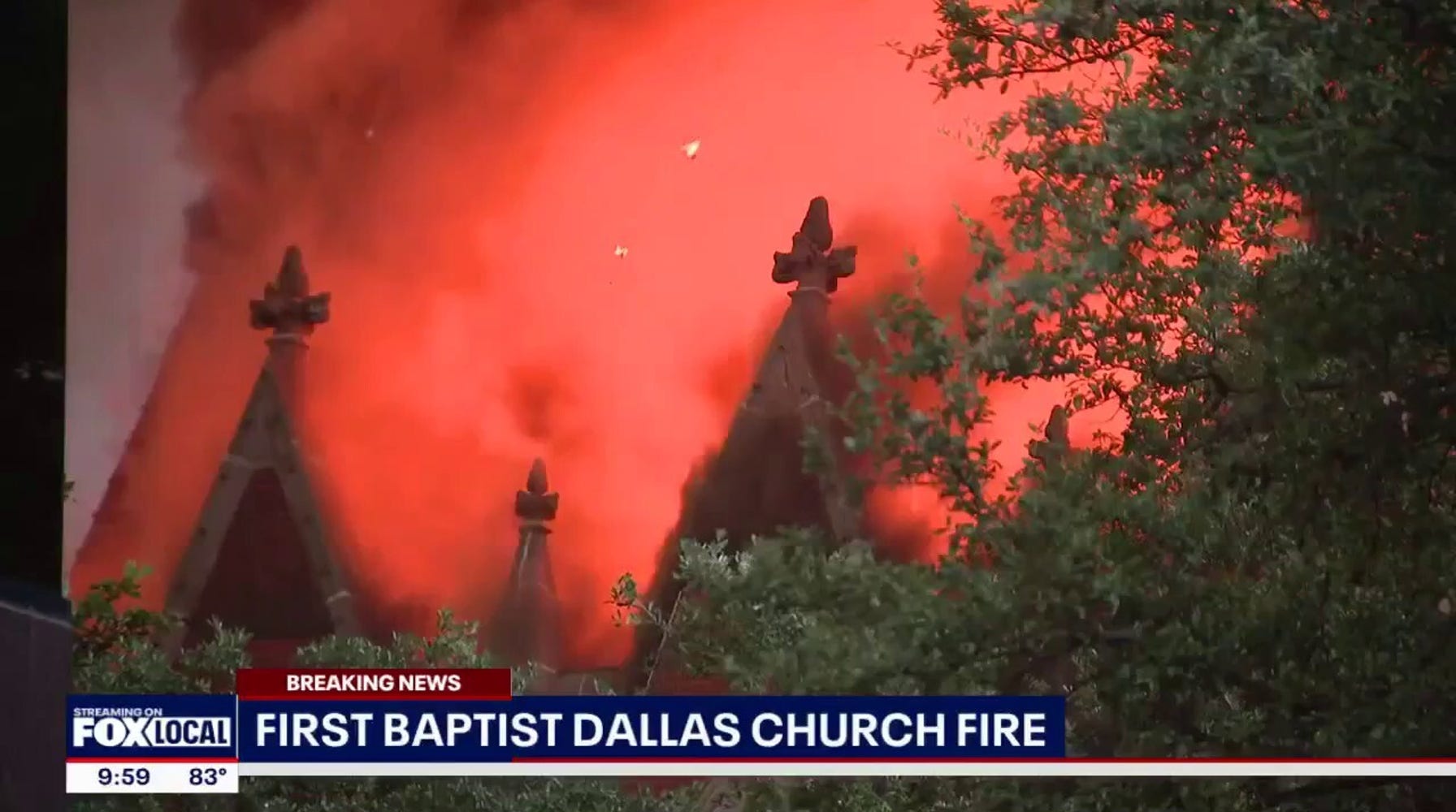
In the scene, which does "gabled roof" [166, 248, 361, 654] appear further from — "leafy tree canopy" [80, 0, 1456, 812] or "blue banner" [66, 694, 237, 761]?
"leafy tree canopy" [80, 0, 1456, 812]

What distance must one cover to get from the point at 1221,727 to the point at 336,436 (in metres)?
2.82

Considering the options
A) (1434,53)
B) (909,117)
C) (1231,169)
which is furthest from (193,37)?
(1434,53)

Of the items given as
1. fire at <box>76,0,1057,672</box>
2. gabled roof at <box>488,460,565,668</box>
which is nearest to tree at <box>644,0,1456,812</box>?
fire at <box>76,0,1057,672</box>

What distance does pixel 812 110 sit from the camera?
5.49 meters

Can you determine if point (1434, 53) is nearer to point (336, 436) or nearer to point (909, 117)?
point (909, 117)

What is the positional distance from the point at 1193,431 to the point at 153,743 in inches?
128

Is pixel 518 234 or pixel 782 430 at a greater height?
pixel 518 234

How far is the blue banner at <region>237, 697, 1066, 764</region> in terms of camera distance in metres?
5.10

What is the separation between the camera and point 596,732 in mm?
5379

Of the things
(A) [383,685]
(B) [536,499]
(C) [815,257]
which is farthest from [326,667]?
(C) [815,257]

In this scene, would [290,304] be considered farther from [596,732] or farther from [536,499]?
[596,732]

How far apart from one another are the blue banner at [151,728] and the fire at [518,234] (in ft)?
1.54

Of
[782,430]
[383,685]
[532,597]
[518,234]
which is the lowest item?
[383,685]

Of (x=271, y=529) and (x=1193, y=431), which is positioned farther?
(x=271, y=529)
